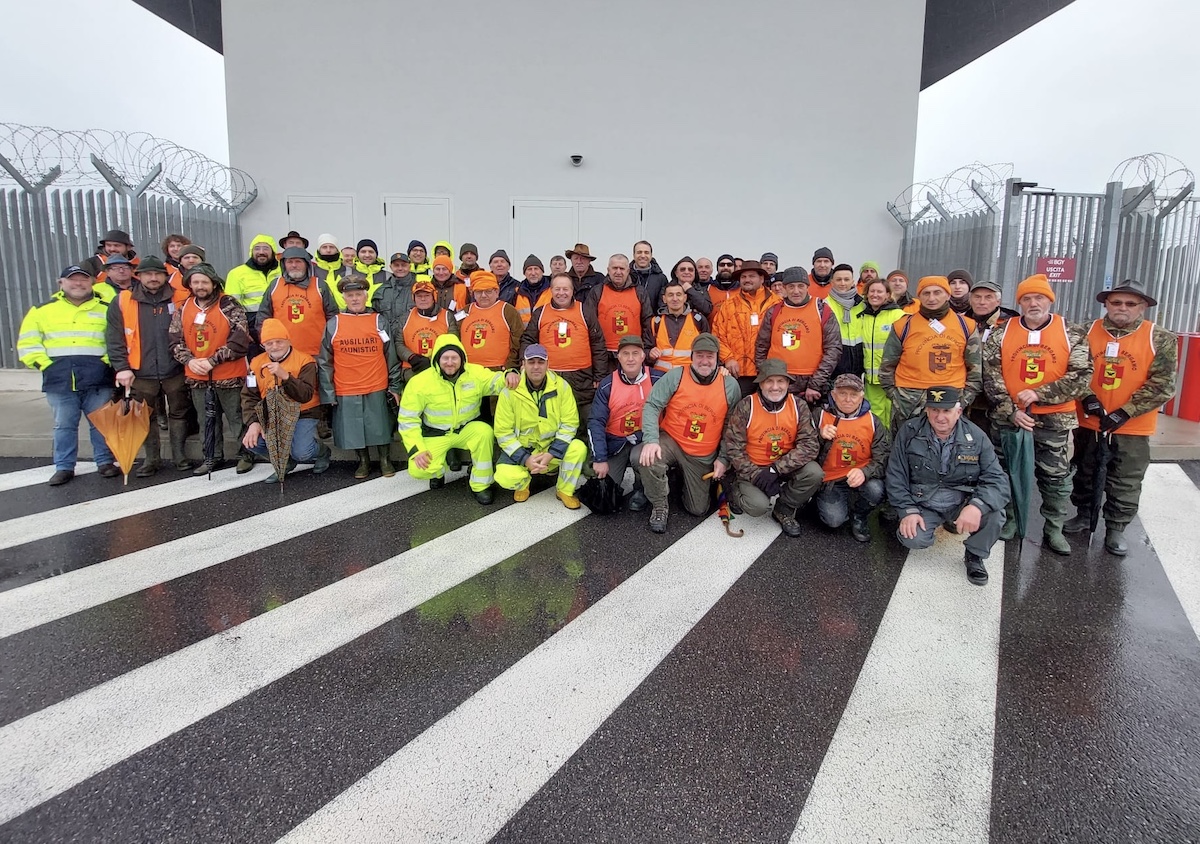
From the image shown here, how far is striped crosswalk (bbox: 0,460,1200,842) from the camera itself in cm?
211

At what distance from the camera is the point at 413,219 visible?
1121 centimetres

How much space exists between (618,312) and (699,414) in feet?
6.16

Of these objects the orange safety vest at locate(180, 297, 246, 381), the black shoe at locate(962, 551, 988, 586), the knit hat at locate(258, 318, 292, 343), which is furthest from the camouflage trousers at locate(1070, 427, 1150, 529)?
the orange safety vest at locate(180, 297, 246, 381)

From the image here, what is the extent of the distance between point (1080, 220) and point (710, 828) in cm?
1096

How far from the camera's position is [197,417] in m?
6.25

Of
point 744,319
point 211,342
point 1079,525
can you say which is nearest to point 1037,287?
point 1079,525

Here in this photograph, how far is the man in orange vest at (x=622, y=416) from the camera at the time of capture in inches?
205

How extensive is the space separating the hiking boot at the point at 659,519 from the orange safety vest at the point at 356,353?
10.1ft

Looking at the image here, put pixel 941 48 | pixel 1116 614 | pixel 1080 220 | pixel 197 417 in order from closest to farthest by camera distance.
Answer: pixel 1116 614 → pixel 197 417 → pixel 1080 220 → pixel 941 48

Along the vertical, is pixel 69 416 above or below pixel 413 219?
below

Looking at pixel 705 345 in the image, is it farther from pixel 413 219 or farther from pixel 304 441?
pixel 413 219

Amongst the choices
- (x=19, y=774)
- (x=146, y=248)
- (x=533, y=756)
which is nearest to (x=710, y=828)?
(x=533, y=756)

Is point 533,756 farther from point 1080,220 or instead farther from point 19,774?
point 1080,220

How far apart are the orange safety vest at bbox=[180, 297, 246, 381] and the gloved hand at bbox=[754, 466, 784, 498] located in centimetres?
505
